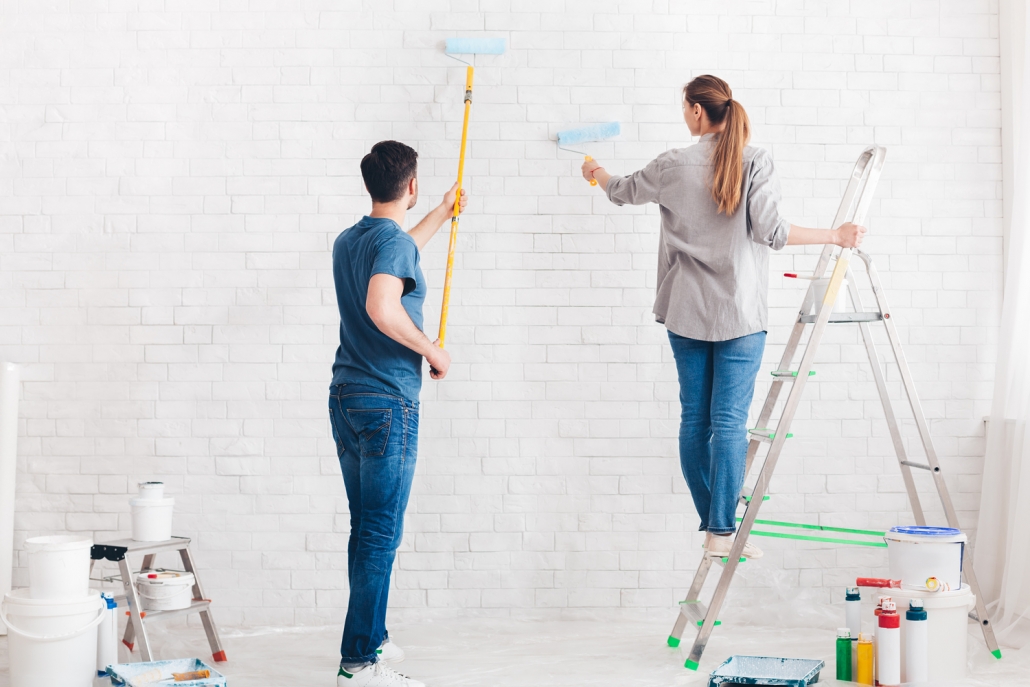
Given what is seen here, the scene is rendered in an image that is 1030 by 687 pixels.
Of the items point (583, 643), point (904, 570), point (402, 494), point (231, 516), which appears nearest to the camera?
point (402, 494)

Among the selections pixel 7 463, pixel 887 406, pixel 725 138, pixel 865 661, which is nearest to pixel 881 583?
pixel 865 661

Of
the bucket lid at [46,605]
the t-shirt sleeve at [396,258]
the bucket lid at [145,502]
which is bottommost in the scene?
the bucket lid at [46,605]

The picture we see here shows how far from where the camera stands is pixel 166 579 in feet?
9.69

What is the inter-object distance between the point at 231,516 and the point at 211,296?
0.85 metres

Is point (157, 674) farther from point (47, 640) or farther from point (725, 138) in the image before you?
point (725, 138)

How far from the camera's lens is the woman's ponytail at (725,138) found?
9.01ft

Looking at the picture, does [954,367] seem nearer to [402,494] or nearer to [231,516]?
[402,494]

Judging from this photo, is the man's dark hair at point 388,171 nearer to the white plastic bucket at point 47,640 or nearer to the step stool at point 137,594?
the step stool at point 137,594

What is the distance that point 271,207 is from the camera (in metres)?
3.45

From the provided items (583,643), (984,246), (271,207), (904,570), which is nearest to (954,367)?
(984,246)

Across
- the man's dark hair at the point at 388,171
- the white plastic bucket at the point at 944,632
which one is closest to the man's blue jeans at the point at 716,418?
the white plastic bucket at the point at 944,632

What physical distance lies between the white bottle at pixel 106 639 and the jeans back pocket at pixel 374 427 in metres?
1.02

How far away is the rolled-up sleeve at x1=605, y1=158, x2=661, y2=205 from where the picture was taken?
2.91 metres

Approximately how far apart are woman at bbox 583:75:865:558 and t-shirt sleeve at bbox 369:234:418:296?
0.86 meters
